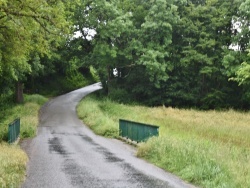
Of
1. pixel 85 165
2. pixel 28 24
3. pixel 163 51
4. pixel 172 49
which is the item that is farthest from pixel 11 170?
pixel 172 49

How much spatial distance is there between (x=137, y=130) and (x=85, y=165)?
6.52m

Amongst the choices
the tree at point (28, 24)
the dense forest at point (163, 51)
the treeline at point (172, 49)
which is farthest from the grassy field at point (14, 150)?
the treeline at point (172, 49)

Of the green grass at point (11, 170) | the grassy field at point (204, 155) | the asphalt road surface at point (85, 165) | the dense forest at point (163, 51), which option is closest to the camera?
the green grass at point (11, 170)

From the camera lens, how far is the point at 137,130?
63.5 feet

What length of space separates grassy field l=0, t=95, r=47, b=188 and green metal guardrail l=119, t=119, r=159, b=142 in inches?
251

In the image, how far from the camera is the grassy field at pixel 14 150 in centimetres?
1005

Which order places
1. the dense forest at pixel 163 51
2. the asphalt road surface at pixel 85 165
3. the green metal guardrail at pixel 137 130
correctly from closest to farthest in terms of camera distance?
1. the asphalt road surface at pixel 85 165
2. the green metal guardrail at pixel 137 130
3. the dense forest at pixel 163 51

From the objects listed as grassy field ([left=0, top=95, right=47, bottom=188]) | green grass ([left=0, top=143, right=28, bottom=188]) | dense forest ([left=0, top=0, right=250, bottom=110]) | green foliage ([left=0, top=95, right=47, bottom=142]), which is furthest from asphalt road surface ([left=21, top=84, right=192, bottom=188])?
dense forest ([left=0, top=0, right=250, bottom=110])

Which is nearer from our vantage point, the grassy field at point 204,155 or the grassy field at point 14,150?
the grassy field at point 14,150

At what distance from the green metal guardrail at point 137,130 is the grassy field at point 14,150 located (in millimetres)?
6387

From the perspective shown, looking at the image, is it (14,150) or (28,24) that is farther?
(28,24)

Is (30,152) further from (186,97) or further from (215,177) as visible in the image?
(186,97)

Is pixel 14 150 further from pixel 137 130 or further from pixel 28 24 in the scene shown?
pixel 137 130

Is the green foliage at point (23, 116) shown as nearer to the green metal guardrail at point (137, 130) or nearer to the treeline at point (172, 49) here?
A: the green metal guardrail at point (137, 130)
